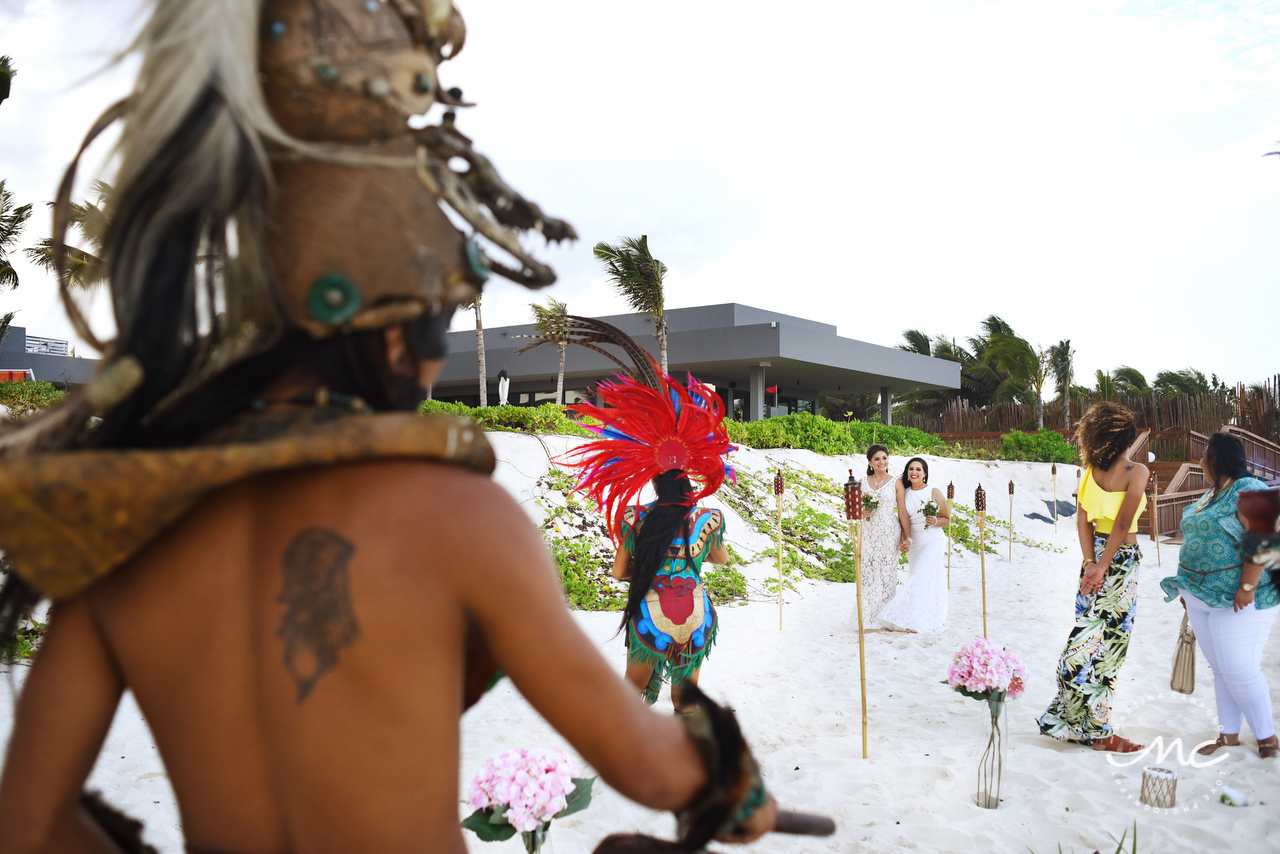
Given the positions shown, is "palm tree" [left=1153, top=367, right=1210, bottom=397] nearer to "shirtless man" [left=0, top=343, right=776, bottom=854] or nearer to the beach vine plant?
the beach vine plant

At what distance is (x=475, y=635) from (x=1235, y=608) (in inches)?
183

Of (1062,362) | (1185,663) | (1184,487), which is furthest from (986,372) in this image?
(1185,663)

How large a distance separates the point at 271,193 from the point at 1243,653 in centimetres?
507

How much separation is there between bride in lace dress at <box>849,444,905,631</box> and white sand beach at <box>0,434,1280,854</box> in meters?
0.41

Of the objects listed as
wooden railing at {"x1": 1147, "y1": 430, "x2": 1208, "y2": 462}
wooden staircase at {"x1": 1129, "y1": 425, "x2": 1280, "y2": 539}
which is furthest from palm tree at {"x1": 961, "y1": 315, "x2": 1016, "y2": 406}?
wooden staircase at {"x1": 1129, "y1": 425, "x2": 1280, "y2": 539}

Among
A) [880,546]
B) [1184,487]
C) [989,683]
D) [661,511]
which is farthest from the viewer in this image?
[1184,487]

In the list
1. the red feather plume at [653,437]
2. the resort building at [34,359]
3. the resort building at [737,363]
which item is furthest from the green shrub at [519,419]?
the resort building at [34,359]

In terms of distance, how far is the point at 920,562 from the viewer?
25.5 feet

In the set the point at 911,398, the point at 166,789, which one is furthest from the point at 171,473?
the point at 911,398

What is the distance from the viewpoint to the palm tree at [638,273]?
17.8m

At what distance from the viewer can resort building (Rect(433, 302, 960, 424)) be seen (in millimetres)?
20516

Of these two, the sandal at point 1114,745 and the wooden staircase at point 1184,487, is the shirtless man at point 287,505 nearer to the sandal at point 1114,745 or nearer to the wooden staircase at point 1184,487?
the sandal at point 1114,745

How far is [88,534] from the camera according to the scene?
2.72 ft
